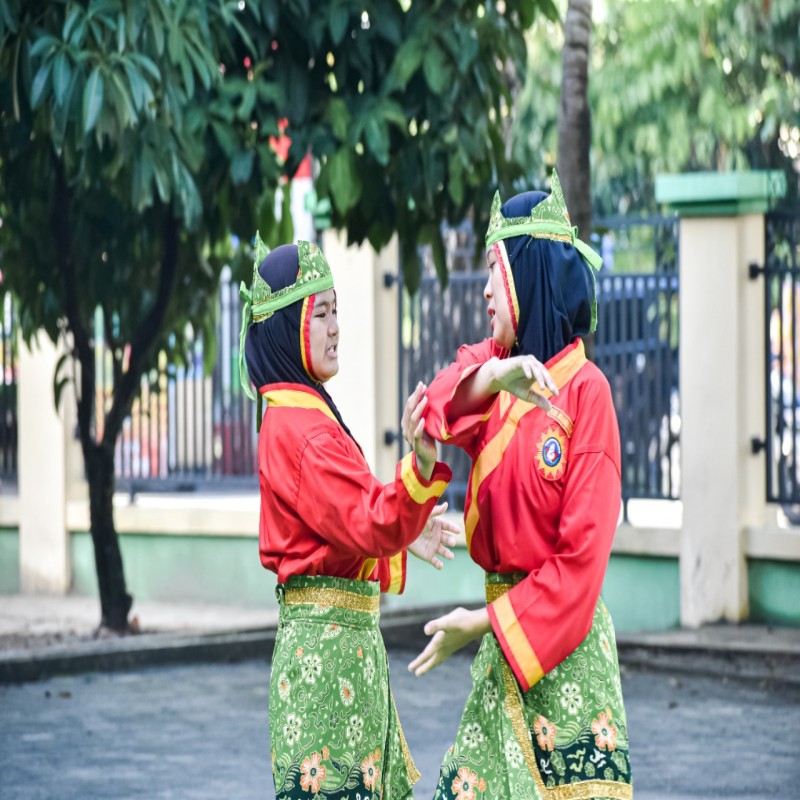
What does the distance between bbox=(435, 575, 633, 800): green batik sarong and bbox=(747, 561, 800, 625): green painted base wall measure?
639 centimetres

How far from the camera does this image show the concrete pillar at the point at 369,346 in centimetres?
1109

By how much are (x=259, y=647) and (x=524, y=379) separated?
21.1 feet

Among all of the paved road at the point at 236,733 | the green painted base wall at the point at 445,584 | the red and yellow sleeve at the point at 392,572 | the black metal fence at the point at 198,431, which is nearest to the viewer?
the red and yellow sleeve at the point at 392,572

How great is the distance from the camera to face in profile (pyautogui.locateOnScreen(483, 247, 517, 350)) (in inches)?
142

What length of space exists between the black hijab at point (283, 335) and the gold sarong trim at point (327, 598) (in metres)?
0.39

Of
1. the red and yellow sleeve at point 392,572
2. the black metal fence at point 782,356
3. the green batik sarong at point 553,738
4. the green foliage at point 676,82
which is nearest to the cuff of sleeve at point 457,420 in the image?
the green batik sarong at point 553,738

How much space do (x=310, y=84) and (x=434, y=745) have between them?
322 centimetres

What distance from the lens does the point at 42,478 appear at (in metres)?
12.3

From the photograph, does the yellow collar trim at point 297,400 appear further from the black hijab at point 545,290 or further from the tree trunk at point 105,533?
the tree trunk at point 105,533

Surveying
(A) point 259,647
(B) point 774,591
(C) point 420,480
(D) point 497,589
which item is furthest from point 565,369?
(B) point 774,591

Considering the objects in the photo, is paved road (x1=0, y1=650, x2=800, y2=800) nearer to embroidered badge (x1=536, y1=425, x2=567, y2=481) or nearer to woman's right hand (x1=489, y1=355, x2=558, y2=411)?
embroidered badge (x1=536, y1=425, x2=567, y2=481)

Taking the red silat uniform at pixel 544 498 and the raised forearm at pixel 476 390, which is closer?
the raised forearm at pixel 476 390

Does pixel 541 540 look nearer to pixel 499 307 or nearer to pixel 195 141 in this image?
pixel 499 307

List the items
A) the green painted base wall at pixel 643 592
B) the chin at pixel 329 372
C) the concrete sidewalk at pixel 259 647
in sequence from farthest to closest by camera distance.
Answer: the green painted base wall at pixel 643 592
the concrete sidewalk at pixel 259 647
the chin at pixel 329 372
